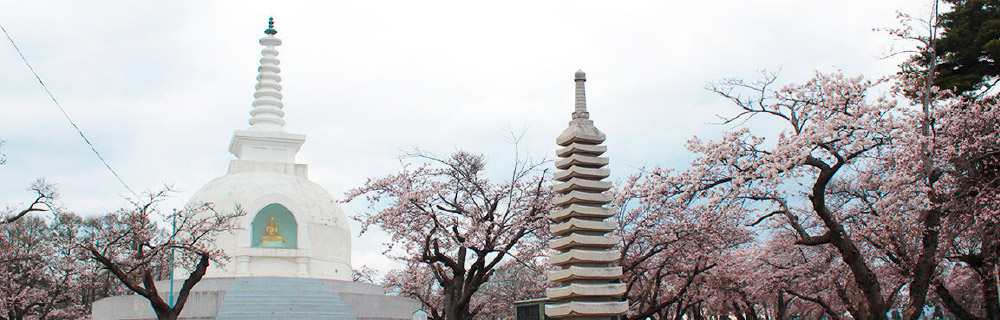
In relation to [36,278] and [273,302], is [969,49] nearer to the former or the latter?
[273,302]

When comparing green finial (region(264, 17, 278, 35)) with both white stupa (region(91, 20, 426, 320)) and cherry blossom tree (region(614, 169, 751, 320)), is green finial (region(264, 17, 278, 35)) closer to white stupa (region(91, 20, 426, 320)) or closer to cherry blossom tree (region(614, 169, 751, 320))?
white stupa (region(91, 20, 426, 320))

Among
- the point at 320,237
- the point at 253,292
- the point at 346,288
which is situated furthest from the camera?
the point at 320,237

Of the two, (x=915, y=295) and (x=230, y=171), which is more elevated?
(x=230, y=171)

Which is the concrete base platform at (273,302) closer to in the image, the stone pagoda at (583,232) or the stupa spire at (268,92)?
the stupa spire at (268,92)

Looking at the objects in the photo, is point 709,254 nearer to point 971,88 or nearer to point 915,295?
point 971,88

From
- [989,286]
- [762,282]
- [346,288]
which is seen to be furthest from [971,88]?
[346,288]

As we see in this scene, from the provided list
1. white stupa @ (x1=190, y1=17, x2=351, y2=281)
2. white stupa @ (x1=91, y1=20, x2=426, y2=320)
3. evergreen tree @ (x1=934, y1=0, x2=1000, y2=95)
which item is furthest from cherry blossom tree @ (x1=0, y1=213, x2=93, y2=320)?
evergreen tree @ (x1=934, y1=0, x2=1000, y2=95)

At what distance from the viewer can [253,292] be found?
2739cm

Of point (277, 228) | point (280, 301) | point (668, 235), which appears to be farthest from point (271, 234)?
point (668, 235)

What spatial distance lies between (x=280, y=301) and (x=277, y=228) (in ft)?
17.5

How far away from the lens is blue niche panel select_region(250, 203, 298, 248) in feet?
103

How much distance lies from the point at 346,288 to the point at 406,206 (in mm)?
8676

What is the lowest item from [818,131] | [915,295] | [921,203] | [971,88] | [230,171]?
[915,295]

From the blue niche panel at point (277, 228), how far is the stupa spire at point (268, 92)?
4.58 meters
